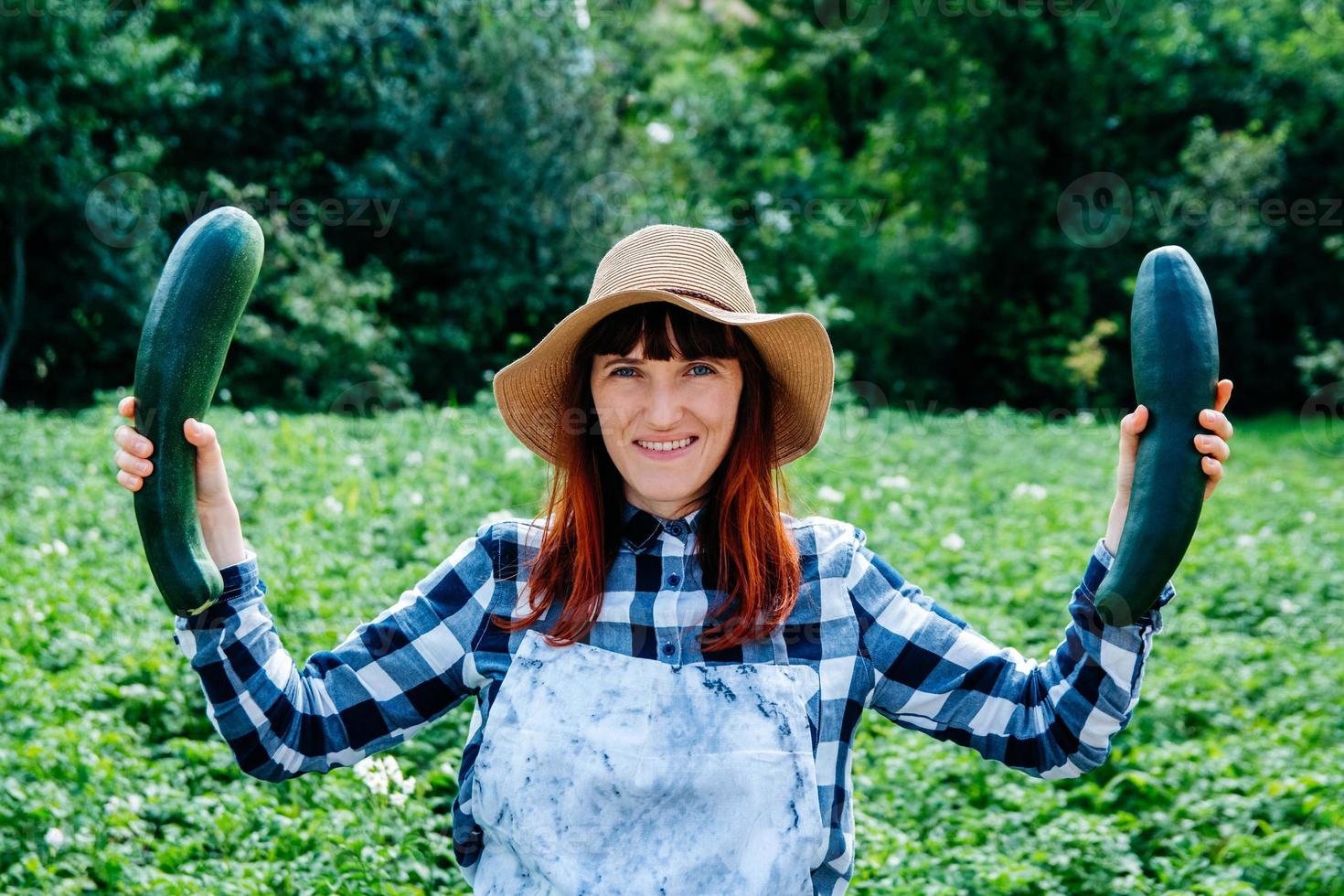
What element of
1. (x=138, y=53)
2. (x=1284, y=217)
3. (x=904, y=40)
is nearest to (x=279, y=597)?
(x=138, y=53)

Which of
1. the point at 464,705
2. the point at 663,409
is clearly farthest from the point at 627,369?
the point at 464,705

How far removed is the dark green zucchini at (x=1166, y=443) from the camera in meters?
1.78

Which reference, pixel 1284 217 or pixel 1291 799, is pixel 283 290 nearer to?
pixel 1291 799

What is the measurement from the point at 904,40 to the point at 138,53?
40.9ft

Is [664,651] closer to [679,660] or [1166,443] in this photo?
[679,660]

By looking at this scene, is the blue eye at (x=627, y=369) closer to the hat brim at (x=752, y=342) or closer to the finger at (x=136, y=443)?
the hat brim at (x=752, y=342)

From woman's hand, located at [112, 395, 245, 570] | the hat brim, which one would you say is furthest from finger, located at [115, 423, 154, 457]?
the hat brim

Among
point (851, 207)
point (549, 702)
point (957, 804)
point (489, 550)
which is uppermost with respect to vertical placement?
point (851, 207)

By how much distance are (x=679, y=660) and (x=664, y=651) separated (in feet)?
0.10

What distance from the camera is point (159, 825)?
3371 millimetres

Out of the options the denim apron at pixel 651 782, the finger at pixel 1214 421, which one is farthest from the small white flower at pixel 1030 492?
the denim apron at pixel 651 782

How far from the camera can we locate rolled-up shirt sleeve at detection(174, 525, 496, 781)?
5.94 feet

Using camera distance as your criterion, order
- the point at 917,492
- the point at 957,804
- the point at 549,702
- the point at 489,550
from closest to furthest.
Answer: the point at 549,702, the point at 489,550, the point at 957,804, the point at 917,492

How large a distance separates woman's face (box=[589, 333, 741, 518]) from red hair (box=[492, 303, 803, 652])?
0.03 m
